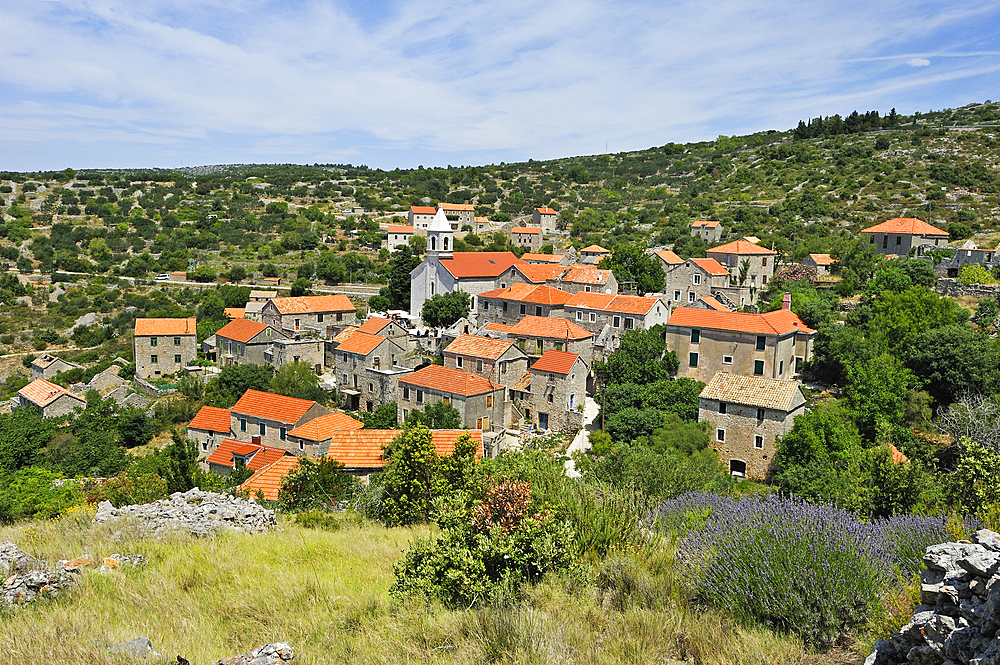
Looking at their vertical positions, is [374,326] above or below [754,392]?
above

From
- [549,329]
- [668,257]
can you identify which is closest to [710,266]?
[668,257]

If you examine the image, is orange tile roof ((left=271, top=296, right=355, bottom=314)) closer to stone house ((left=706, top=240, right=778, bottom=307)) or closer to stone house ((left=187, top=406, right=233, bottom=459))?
stone house ((left=187, top=406, right=233, bottom=459))

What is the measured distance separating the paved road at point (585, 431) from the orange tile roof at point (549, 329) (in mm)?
3856

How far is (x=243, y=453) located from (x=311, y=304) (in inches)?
792

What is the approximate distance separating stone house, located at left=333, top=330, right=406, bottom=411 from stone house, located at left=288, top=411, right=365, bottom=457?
284 inches

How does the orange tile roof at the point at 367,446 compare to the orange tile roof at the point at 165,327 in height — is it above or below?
below

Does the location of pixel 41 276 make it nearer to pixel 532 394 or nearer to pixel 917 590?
pixel 532 394

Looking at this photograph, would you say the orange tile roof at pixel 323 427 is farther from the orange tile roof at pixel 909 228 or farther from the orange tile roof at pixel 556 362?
the orange tile roof at pixel 909 228

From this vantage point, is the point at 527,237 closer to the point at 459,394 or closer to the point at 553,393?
the point at 553,393

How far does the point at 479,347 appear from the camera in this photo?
118ft

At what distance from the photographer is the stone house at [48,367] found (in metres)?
43.9

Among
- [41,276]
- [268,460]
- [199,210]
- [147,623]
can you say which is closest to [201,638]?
[147,623]

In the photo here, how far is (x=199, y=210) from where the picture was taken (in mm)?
93125

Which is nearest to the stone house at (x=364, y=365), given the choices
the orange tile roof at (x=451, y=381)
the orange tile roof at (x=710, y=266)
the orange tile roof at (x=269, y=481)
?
the orange tile roof at (x=451, y=381)
